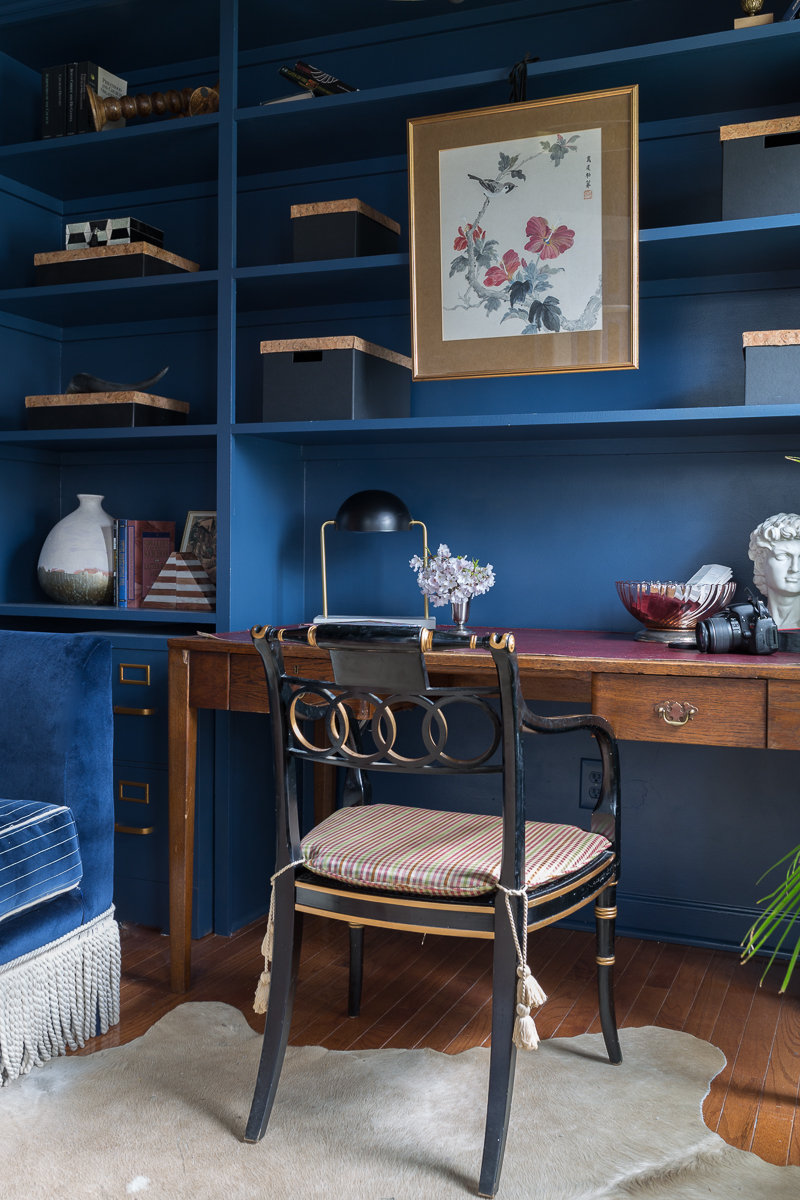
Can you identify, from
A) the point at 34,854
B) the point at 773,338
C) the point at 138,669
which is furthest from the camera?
the point at 138,669

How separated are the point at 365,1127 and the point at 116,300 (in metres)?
2.33

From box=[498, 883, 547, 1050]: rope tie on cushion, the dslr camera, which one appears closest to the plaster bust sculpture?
the dslr camera

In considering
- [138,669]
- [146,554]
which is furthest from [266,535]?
[138,669]

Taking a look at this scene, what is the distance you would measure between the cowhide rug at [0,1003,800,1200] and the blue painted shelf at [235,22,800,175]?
2.17 meters

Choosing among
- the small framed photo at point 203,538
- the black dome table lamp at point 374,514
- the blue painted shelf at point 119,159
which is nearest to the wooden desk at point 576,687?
the black dome table lamp at point 374,514

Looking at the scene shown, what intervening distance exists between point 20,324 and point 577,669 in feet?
7.31

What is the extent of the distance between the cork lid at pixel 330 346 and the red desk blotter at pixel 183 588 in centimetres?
64

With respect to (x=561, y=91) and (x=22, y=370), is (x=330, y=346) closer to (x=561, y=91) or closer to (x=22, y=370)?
(x=561, y=91)

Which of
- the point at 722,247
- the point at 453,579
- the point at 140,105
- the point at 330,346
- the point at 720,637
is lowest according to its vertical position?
the point at 720,637

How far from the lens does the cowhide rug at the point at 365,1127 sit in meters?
1.55

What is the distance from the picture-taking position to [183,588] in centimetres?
277

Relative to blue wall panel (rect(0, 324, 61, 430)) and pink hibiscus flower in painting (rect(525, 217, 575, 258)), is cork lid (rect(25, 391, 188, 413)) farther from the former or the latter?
A: pink hibiscus flower in painting (rect(525, 217, 575, 258))

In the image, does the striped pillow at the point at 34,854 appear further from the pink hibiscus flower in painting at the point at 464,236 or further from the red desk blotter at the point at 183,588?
the pink hibiscus flower in painting at the point at 464,236

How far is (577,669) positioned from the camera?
2010 millimetres
